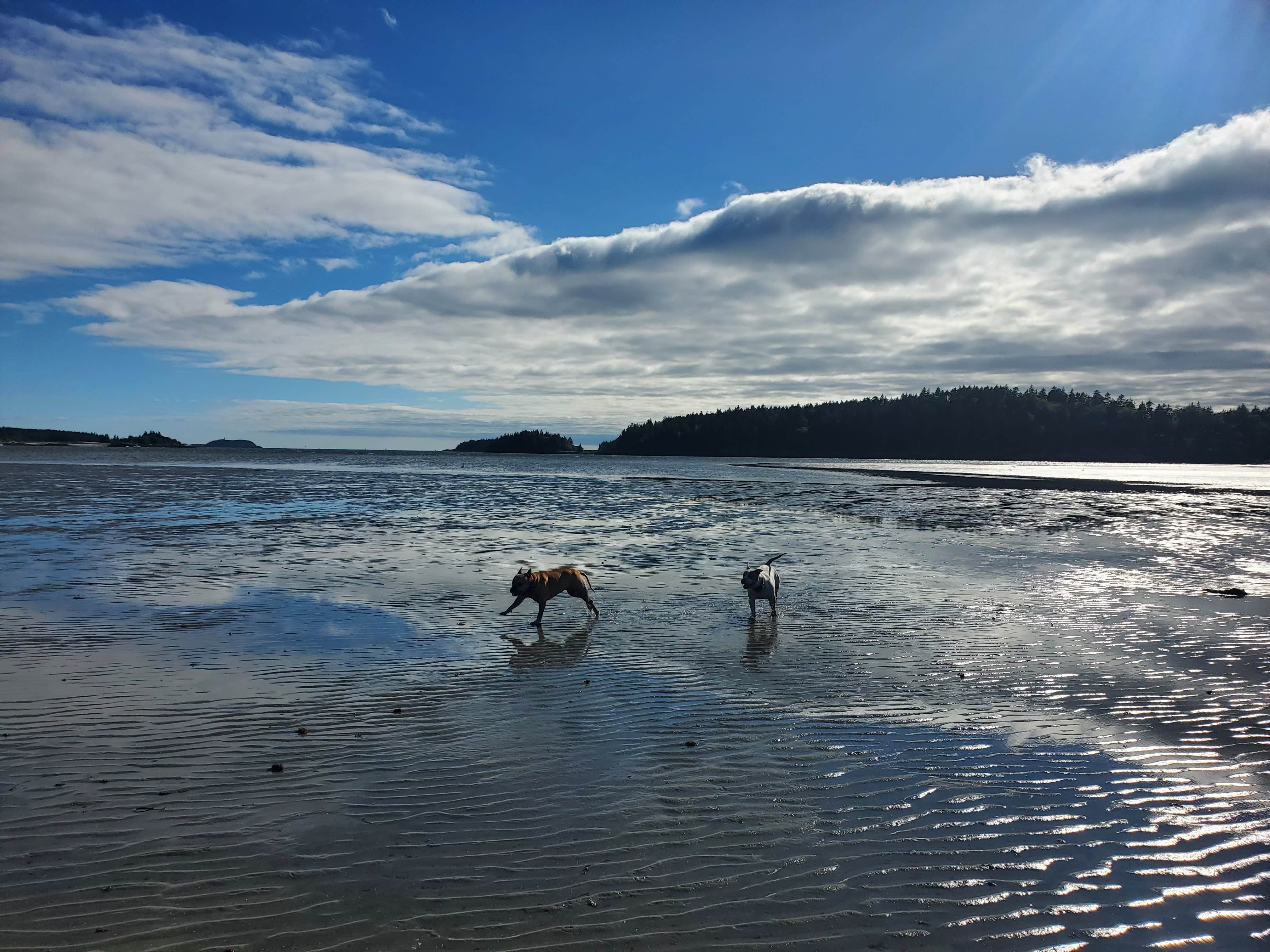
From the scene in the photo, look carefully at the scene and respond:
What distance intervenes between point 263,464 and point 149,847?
105010 millimetres

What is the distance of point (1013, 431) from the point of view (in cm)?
16275

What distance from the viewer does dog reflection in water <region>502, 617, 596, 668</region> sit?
9516mm

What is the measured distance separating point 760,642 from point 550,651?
3.07m

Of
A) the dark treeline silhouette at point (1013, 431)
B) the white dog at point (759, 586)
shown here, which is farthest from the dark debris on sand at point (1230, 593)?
the dark treeline silhouette at point (1013, 431)

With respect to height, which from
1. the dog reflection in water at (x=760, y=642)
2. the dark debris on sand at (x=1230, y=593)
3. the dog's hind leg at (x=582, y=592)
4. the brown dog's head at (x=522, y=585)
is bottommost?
the dog reflection in water at (x=760, y=642)

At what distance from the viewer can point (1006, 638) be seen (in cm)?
1088

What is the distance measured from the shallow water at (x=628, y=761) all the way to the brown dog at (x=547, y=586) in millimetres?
429

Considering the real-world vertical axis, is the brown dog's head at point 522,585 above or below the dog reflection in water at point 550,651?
above

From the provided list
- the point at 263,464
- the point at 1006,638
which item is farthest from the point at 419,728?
the point at 263,464

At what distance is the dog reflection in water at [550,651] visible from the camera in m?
9.52

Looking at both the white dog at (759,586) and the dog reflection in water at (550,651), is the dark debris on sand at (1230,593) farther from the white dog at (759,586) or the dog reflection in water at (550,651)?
the dog reflection in water at (550,651)

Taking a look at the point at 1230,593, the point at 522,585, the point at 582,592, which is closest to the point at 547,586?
the point at 522,585

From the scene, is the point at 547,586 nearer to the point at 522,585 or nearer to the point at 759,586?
the point at 522,585

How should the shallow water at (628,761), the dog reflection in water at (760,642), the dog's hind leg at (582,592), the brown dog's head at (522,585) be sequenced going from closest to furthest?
the shallow water at (628,761)
the dog reflection in water at (760,642)
the brown dog's head at (522,585)
the dog's hind leg at (582,592)
